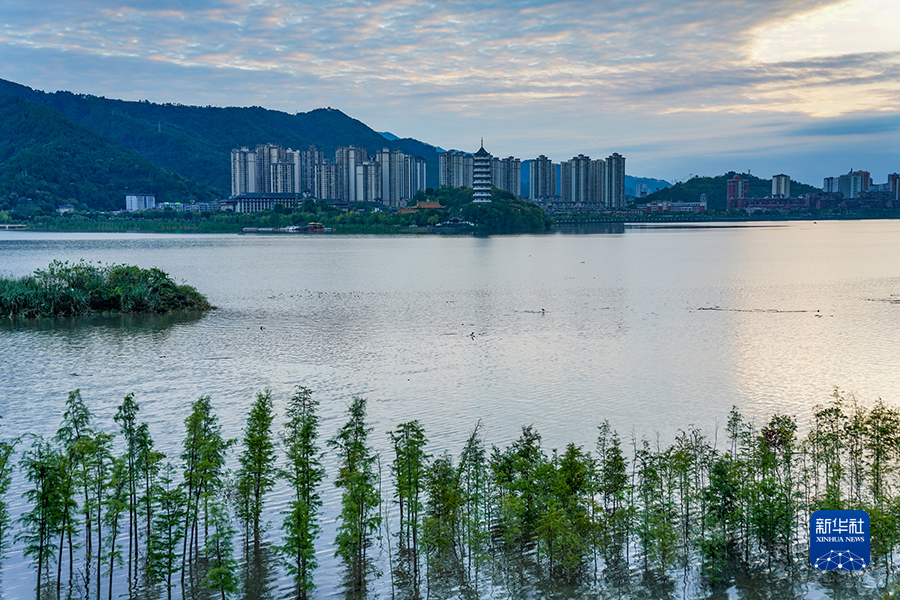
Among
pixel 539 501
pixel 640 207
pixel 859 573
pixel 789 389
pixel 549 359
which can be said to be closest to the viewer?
pixel 859 573

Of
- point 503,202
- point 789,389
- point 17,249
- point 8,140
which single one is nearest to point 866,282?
point 789,389

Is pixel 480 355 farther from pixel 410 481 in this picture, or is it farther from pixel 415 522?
pixel 415 522

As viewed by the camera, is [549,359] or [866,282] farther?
[866,282]

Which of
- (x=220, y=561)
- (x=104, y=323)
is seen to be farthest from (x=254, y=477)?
(x=104, y=323)

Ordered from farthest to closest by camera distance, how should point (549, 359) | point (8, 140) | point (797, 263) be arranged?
point (8, 140) → point (797, 263) → point (549, 359)

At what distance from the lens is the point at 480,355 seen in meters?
20.6

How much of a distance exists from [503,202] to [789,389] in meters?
112

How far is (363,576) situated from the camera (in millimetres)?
7996

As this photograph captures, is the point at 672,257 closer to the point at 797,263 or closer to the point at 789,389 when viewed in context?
the point at 797,263

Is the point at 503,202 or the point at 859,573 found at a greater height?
the point at 503,202

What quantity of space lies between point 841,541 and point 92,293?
26.3 metres

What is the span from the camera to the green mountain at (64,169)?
143 meters

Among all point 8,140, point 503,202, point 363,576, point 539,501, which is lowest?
point 363,576

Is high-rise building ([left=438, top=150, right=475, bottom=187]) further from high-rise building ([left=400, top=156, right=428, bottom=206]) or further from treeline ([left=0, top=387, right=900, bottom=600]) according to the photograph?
treeline ([left=0, top=387, right=900, bottom=600])
